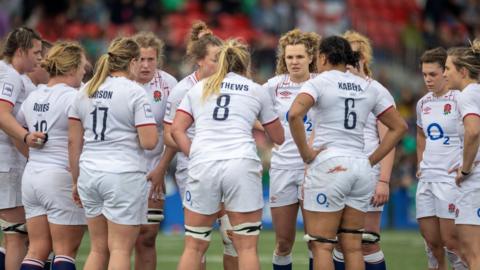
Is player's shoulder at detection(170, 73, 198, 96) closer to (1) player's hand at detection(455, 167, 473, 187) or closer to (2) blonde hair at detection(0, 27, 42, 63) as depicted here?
(2) blonde hair at detection(0, 27, 42, 63)

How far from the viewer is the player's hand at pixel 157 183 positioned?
1108cm

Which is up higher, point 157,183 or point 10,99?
point 10,99

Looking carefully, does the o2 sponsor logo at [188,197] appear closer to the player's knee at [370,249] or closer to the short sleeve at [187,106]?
the short sleeve at [187,106]

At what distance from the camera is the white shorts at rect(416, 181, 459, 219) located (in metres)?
11.4

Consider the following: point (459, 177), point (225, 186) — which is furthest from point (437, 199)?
point (225, 186)

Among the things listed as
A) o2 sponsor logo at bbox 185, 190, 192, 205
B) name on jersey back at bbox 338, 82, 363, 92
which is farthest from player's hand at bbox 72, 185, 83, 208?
name on jersey back at bbox 338, 82, 363, 92

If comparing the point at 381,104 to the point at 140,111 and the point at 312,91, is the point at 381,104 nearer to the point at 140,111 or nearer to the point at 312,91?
the point at 312,91

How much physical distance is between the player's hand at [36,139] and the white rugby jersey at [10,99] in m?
0.68

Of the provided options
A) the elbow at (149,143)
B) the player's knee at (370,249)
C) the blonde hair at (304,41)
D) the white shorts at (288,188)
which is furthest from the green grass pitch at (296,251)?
the elbow at (149,143)

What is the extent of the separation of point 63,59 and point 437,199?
387 centimetres

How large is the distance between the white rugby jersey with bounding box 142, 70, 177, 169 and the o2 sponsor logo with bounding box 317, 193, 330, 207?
1.97 metres

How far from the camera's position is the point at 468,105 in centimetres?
1039

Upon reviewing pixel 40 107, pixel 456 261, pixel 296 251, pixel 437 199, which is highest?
pixel 40 107

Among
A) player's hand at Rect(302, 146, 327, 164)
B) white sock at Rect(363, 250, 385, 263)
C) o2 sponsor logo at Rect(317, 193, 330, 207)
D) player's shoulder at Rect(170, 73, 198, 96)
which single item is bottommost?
white sock at Rect(363, 250, 385, 263)
